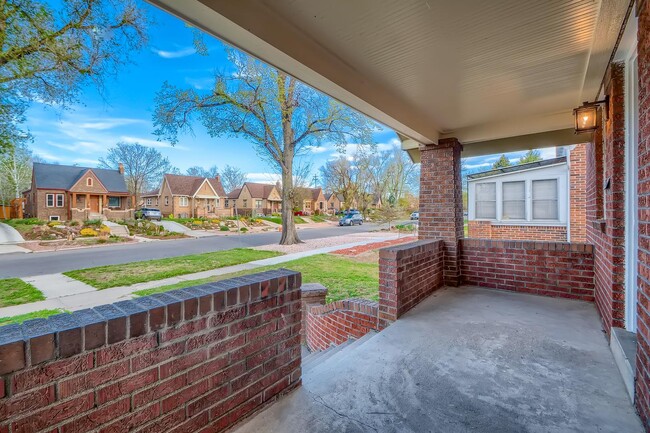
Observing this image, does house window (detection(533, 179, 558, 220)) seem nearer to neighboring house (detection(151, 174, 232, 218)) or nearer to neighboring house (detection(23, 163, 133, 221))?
neighboring house (detection(23, 163, 133, 221))

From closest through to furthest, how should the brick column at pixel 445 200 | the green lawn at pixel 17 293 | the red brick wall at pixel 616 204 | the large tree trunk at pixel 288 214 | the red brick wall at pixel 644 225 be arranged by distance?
the red brick wall at pixel 644 225, the red brick wall at pixel 616 204, the brick column at pixel 445 200, the green lawn at pixel 17 293, the large tree trunk at pixel 288 214

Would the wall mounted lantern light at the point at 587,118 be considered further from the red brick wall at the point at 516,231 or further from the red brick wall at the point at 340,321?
the red brick wall at the point at 516,231

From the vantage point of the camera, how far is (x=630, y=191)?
2.37 metres

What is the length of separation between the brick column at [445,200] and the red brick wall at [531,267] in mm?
225

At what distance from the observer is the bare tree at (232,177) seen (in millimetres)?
42125

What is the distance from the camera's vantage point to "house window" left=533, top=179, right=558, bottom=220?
8.56 meters

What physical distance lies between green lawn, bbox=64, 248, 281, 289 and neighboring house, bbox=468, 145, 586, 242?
7.67m

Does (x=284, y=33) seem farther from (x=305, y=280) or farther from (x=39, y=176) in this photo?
(x=39, y=176)

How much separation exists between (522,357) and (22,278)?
10.3m

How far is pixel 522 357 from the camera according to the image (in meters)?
2.48

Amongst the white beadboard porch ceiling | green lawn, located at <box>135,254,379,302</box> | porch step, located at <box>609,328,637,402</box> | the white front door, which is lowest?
green lawn, located at <box>135,254,379,302</box>

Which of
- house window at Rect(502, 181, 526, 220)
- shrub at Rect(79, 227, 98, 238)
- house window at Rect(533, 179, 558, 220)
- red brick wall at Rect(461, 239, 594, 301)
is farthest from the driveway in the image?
house window at Rect(533, 179, 558, 220)

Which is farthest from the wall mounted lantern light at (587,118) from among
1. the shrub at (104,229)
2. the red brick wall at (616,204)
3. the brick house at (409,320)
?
the shrub at (104,229)

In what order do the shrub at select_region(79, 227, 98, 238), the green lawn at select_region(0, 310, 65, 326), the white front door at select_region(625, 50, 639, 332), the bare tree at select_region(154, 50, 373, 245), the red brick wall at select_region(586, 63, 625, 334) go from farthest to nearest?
1. the shrub at select_region(79, 227, 98, 238)
2. the bare tree at select_region(154, 50, 373, 245)
3. the green lawn at select_region(0, 310, 65, 326)
4. the red brick wall at select_region(586, 63, 625, 334)
5. the white front door at select_region(625, 50, 639, 332)
